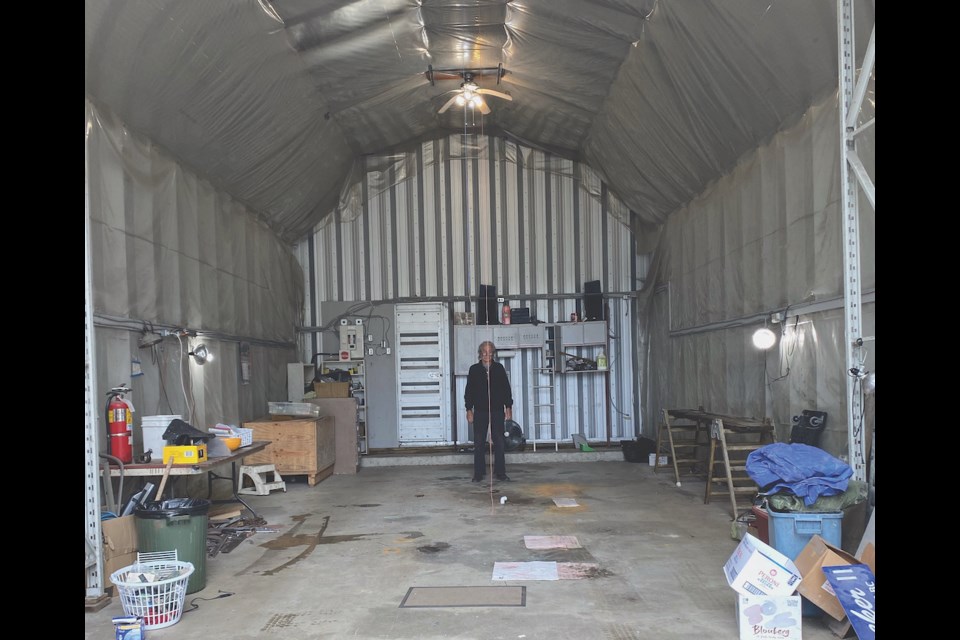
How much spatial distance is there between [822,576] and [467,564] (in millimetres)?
2240

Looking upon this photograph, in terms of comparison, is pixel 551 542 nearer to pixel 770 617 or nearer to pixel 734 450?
pixel 734 450

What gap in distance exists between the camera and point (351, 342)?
11.3 meters

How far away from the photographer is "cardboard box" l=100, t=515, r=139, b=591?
439 centimetres

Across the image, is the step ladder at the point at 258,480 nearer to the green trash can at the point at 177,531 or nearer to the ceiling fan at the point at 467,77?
the green trash can at the point at 177,531

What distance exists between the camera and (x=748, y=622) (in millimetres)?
3473

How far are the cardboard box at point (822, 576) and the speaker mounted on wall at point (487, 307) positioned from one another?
7842 millimetres

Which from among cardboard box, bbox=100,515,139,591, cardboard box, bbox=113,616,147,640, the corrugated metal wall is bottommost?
cardboard box, bbox=113,616,147,640

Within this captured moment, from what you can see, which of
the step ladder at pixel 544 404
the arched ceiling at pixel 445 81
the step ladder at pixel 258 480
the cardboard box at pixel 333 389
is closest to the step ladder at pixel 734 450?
the arched ceiling at pixel 445 81

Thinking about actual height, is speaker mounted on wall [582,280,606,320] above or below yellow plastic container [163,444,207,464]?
above

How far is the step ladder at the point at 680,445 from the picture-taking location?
8125 millimetres

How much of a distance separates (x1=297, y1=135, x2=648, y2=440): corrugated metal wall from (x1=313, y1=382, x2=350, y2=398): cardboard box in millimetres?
1637

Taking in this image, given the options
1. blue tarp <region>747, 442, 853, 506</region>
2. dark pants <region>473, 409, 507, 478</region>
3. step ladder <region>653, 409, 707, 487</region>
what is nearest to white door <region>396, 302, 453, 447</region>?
dark pants <region>473, 409, 507, 478</region>

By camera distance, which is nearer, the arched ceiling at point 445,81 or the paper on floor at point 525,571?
the paper on floor at point 525,571

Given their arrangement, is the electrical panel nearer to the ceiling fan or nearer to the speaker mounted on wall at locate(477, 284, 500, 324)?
the speaker mounted on wall at locate(477, 284, 500, 324)
